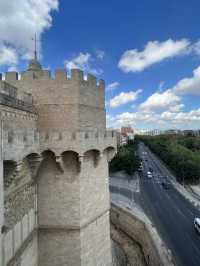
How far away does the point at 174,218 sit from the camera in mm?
31859

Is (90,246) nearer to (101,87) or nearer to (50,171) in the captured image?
(50,171)

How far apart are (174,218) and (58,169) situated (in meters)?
26.9

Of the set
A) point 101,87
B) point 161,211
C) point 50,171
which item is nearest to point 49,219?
point 50,171

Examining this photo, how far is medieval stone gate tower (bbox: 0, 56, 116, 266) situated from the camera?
390 inches

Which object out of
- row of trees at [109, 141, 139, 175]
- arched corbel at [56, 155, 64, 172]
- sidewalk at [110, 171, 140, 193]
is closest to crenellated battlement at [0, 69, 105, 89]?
arched corbel at [56, 155, 64, 172]

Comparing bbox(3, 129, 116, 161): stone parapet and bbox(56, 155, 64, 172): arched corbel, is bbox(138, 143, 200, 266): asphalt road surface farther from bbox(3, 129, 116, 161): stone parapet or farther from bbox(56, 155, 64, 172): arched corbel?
bbox(56, 155, 64, 172): arched corbel

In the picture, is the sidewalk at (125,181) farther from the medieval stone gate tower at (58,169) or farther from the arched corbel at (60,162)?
the arched corbel at (60,162)

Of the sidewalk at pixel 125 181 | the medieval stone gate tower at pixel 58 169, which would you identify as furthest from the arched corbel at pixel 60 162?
the sidewalk at pixel 125 181

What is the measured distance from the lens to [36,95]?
10.9 meters

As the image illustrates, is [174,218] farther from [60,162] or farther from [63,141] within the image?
[63,141]

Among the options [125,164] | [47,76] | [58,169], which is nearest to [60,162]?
[58,169]

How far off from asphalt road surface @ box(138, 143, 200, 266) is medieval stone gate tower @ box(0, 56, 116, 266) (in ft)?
50.9

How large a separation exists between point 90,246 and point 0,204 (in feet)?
20.9

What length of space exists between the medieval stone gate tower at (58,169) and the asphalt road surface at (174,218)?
611 inches
